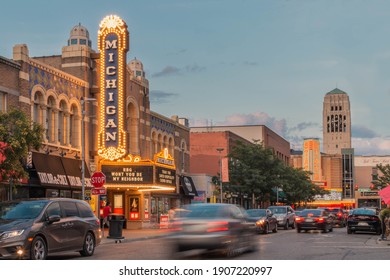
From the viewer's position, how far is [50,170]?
120 ft

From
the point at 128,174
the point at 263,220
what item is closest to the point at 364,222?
the point at 263,220

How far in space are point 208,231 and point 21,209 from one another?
16.8 feet

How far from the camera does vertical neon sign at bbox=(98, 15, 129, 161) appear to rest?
1652 inches

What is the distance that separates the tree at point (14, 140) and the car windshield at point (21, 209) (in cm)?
638

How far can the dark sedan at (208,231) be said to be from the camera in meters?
18.7

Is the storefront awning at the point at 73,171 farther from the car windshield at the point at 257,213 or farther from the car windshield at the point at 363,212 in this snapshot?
the car windshield at the point at 363,212

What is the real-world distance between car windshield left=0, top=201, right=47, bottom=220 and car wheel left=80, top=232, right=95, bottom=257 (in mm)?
2273

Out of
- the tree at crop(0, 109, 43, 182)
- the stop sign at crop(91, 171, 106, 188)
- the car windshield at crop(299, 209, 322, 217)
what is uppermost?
the tree at crop(0, 109, 43, 182)

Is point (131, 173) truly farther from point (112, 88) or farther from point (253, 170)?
point (253, 170)

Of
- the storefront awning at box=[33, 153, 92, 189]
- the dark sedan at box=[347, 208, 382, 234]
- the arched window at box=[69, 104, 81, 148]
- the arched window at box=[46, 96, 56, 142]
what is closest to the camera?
the storefront awning at box=[33, 153, 92, 189]

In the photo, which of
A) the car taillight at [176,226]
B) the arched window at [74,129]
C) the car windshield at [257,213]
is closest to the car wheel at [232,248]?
the car taillight at [176,226]

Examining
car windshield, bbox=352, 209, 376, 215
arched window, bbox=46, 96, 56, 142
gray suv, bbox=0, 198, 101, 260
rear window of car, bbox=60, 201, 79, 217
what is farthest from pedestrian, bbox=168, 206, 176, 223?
car windshield, bbox=352, 209, 376, 215

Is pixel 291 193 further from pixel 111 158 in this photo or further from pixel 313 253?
pixel 313 253

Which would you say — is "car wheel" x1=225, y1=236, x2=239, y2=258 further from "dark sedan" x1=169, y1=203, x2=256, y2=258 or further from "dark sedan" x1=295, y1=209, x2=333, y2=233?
"dark sedan" x1=295, y1=209, x2=333, y2=233
